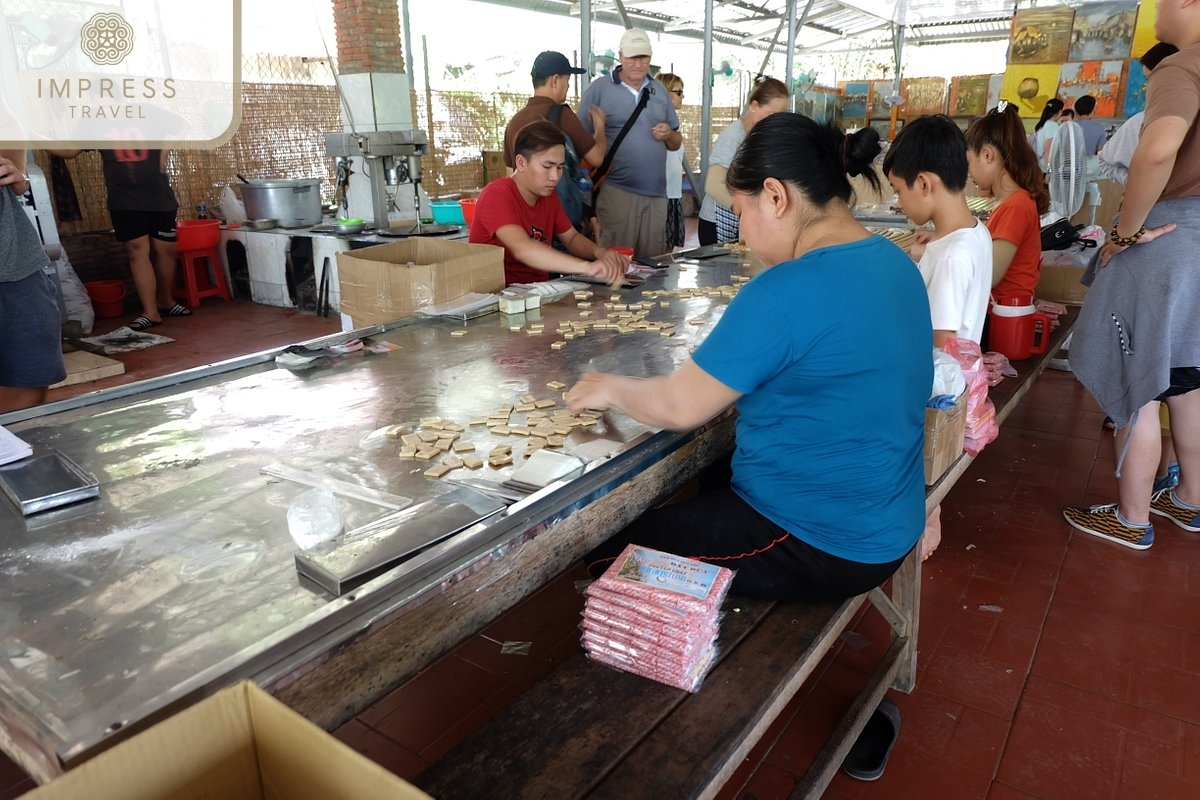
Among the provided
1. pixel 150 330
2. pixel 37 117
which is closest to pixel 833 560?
pixel 37 117

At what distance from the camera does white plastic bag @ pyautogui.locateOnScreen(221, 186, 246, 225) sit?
24.7 feet

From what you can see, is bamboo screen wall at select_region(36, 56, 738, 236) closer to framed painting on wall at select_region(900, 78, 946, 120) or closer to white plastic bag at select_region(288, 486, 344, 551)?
white plastic bag at select_region(288, 486, 344, 551)

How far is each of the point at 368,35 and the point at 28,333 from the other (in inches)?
225

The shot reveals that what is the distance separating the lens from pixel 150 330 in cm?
635

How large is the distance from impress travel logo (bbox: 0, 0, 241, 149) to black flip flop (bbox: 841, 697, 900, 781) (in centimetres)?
278

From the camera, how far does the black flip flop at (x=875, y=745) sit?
2002mm

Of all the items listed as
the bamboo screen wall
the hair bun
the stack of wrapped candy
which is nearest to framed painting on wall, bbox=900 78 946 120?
the bamboo screen wall

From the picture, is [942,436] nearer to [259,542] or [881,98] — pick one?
[259,542]

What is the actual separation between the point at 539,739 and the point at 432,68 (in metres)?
10.4

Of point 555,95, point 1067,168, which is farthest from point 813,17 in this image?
point 555,95

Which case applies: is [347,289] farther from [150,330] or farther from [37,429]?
[150,330]

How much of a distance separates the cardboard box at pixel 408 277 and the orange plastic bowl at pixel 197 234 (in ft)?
15.4

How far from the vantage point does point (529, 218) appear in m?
3.59

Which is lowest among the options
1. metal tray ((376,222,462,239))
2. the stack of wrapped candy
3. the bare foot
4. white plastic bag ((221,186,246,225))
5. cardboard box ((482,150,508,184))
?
the bare foot
